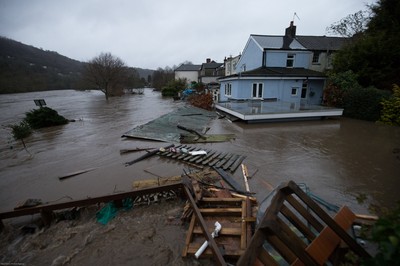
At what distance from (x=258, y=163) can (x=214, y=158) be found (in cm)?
153

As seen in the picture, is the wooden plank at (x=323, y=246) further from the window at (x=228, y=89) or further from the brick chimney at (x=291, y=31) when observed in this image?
the brick chimney at (x=291, y=31)

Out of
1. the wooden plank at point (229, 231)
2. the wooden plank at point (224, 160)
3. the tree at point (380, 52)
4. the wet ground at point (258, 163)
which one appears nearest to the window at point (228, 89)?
the wet ground at point (258, 163)

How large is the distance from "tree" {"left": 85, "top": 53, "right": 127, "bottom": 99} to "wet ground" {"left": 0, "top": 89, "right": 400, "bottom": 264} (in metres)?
28.9

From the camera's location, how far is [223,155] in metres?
7.46

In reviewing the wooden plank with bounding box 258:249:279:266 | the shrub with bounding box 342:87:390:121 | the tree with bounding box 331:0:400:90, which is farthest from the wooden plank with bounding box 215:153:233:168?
the tree with bounding box 331:0:400:90

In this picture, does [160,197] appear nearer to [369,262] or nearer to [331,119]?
[369,262]

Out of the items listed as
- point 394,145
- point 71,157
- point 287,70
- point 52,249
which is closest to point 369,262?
point 52,249

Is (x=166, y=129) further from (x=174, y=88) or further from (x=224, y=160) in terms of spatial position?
(x=174, y=88)

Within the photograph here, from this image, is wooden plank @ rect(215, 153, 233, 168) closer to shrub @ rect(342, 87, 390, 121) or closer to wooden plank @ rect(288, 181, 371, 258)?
wooden plank @ rect(288, 181, 371, 258)

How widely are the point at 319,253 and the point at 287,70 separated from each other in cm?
1990

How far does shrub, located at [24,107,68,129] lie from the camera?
13805 mm

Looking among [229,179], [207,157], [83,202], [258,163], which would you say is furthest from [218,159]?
[83,202]

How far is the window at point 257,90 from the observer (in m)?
17.6

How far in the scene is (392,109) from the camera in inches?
453
